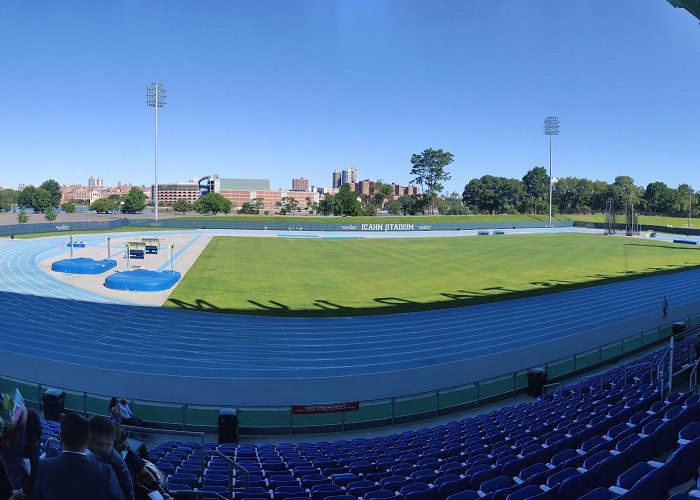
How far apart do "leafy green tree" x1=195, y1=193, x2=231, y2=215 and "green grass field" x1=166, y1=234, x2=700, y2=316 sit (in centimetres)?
7946

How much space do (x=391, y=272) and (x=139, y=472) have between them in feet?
139

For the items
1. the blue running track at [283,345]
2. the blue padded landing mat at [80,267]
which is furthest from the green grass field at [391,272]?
the blue padded landing mat at [80,267]

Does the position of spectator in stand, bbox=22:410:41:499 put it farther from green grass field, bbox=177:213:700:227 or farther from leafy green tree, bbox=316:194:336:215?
leafy green tree, bbox=316:194:336:215

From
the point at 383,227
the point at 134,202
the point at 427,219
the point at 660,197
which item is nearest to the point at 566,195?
the point at 660,197

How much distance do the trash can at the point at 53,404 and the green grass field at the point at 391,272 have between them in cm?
1525

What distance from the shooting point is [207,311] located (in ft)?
96.6

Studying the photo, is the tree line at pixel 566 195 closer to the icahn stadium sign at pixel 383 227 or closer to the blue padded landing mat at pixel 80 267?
the icahn stadium sign at pixel 383 227

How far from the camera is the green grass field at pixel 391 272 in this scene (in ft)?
108

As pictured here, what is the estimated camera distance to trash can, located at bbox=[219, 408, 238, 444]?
1366 cm

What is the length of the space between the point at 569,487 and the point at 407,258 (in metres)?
52.1

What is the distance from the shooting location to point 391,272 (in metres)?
46.7

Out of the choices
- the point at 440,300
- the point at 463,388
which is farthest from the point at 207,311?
the point at 463,388

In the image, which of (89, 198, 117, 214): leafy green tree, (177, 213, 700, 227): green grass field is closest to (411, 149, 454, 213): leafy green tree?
(177, 213, 700, 227): green grass field

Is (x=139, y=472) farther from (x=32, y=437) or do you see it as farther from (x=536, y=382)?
(x=536, y=382)
